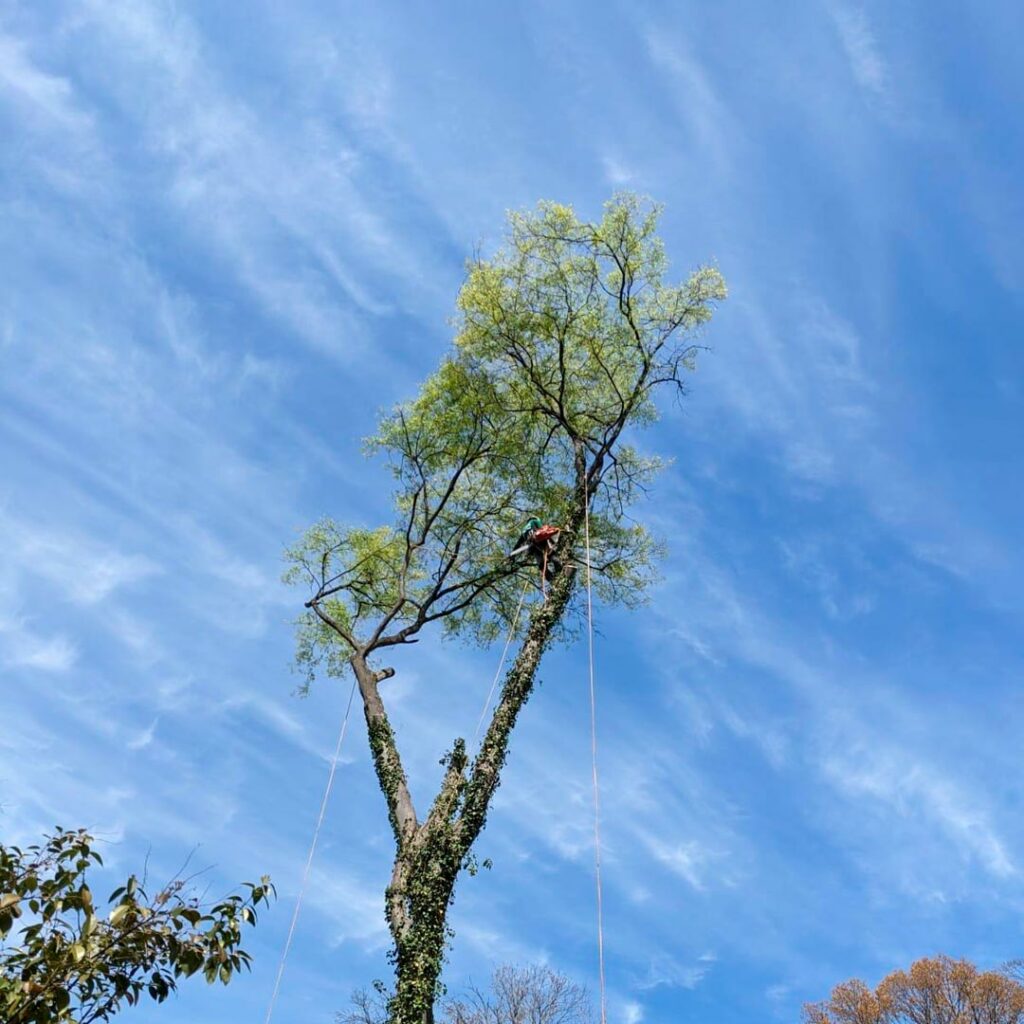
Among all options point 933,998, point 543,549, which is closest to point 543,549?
point 543,549

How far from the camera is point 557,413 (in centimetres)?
1199

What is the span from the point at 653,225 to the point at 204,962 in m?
10.2

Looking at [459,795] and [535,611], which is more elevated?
[535,611]

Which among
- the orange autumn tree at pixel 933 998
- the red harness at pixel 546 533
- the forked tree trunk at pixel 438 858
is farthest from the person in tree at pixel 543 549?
the orange autumn tree at pixel 933 998

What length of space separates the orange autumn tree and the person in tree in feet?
73.3

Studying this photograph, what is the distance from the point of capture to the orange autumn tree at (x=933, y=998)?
25.9m

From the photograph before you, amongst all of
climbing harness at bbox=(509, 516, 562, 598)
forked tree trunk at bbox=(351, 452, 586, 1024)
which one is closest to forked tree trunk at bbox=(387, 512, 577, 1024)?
forked tree trunk at bbox=(351, 452, 586, 1024)

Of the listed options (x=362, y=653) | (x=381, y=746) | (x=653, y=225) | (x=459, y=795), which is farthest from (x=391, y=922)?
(x=653, y=225)

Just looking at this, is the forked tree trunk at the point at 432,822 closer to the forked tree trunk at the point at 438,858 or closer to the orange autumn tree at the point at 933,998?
the forked tree trunk at the point at 438,858

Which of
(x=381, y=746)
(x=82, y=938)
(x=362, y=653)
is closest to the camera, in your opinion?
(x=82, y=938)

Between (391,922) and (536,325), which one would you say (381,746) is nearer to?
(391,922)

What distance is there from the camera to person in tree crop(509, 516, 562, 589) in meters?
11.3

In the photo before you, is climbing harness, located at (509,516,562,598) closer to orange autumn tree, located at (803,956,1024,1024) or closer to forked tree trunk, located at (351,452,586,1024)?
forked tree trunk, located at (351,452,586,1024)

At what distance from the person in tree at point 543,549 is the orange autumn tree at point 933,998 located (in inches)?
880
